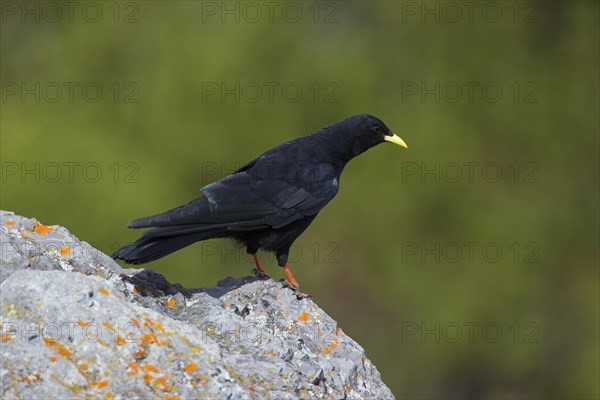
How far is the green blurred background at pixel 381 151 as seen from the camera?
62.5 ft

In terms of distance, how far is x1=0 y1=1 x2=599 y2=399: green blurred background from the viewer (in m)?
19.1

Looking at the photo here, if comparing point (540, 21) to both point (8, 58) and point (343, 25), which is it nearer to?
point (343, 25)

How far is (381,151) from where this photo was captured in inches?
Answer: 796

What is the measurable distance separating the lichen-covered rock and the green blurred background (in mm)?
12206

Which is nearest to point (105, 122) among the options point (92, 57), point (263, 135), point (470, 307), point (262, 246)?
point (92, 57)

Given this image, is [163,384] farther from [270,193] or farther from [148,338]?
[270,193]

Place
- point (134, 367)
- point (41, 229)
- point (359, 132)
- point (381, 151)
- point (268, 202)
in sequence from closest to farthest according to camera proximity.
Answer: point (134, 367)
point (41, 229)
point (268, 202)
point (359, 132)
point (381, 151)

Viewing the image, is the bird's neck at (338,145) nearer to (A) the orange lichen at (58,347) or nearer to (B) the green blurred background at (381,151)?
(A) the orange lichen at (58,347)

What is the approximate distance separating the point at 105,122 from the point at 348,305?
6396 mm

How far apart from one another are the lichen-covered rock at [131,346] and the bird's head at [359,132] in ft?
8.77

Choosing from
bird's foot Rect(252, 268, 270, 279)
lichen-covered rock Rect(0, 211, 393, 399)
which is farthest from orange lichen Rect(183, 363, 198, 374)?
bird's foot Rect(252, 268, 270, 279)

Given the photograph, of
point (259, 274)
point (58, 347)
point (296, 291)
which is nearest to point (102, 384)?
point (58, 347)

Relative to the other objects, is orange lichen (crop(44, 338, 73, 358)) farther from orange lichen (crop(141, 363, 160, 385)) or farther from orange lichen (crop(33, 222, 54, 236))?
orange lichen (crop(33, 222, 54, 236))

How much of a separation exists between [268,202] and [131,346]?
2860mm
